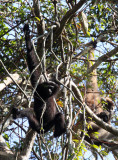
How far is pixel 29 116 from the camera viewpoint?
5.85m

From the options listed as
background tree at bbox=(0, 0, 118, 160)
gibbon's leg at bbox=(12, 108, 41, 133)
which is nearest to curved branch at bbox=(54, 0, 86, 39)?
background tree at bbox=(0, 0, 118, 160)

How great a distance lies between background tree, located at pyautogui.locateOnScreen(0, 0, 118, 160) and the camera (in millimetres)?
4484

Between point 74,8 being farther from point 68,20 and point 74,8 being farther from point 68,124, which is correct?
point 68,124

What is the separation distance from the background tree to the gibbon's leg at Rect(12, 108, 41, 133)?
15 cm

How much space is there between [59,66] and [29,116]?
5.22 feet

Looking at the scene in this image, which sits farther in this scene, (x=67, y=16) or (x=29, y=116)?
(x=29, y=116)

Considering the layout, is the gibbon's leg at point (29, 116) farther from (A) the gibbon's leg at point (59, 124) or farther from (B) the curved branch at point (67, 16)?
(B) the curved branch at point (67, 16)

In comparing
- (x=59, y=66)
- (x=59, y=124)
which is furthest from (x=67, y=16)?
(x=59, y=124)

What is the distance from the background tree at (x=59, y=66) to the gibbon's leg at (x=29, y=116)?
148 millimetres

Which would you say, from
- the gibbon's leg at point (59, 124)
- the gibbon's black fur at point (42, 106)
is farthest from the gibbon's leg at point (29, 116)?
the gibbon's leg at point (59, 124)

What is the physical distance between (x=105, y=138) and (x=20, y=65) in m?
3.37

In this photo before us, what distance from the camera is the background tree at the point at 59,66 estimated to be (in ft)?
14.7

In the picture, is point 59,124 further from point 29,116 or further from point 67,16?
point 67,16

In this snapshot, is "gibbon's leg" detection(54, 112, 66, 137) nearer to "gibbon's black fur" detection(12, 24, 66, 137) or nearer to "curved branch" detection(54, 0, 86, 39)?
"gibbon's black fur" detection(12, 24, 66, 137)
